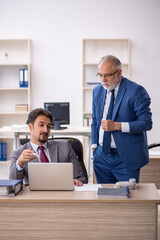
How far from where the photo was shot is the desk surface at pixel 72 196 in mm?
2033

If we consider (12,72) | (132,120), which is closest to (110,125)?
(132,120)

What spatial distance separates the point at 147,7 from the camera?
22.5 feet

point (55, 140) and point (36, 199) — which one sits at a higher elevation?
point (55, 140)

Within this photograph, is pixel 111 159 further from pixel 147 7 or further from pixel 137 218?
pixel 147 7

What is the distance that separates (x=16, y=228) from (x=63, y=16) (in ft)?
18.0

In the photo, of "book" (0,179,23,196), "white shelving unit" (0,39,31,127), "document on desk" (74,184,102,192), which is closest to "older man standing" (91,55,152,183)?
"document on desk" (74,184,102,192)

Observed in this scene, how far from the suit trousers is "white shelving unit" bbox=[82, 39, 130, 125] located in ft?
13.3

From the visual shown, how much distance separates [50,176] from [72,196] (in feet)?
0.58

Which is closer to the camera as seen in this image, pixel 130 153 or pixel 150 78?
pixel 130 153

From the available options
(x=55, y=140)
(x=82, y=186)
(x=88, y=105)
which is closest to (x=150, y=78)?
(x=88, y=105)

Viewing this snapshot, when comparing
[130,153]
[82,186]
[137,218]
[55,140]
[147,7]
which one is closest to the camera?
[137,218]

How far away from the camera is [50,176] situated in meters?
2.19

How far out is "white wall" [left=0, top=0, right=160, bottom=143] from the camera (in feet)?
22.6

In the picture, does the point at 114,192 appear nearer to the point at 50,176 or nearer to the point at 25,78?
the point at 50,176
